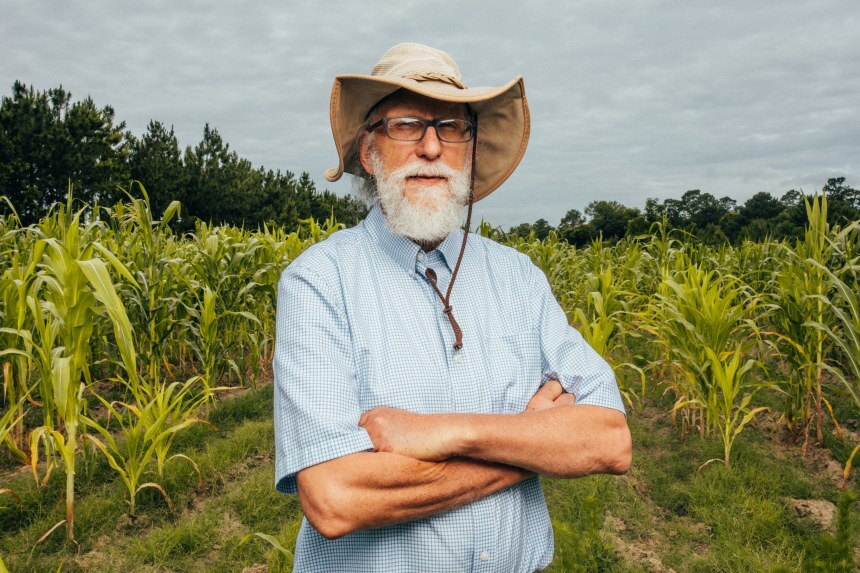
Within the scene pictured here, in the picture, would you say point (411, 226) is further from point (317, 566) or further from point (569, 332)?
point (317, 566)

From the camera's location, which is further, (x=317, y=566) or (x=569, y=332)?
(x=569, y=332)

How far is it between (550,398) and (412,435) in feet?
1.38

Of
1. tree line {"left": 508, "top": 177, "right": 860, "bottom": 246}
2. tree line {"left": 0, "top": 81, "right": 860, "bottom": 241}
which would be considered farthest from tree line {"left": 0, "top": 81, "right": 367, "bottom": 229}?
tree line {"left": 508, "top": 177, "right": 860, "bottom": 246}

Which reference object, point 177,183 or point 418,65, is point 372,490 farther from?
point 177,183

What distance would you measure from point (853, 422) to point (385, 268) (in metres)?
4.39

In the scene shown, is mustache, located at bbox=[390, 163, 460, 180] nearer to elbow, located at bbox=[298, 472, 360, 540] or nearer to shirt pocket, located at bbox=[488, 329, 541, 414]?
shirt pocket, located at bbox=[488, 329, 541, 414]

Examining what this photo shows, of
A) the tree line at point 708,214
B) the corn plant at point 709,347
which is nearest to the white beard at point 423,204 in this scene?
the corn plant at point 709,347

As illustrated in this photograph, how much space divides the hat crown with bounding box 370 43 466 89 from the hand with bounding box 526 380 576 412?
2.83ft

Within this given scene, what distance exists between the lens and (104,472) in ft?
11.2

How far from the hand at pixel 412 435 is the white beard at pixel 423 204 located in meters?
0.52

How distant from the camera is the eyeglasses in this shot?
→ 1609mm

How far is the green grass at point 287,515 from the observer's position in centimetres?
275

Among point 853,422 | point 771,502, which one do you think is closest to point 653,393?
point 853,422

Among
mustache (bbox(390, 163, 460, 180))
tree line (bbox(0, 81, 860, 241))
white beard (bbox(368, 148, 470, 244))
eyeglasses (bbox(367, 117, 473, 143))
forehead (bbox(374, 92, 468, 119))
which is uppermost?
tree line (bbox(0, 81, 860, 241))
